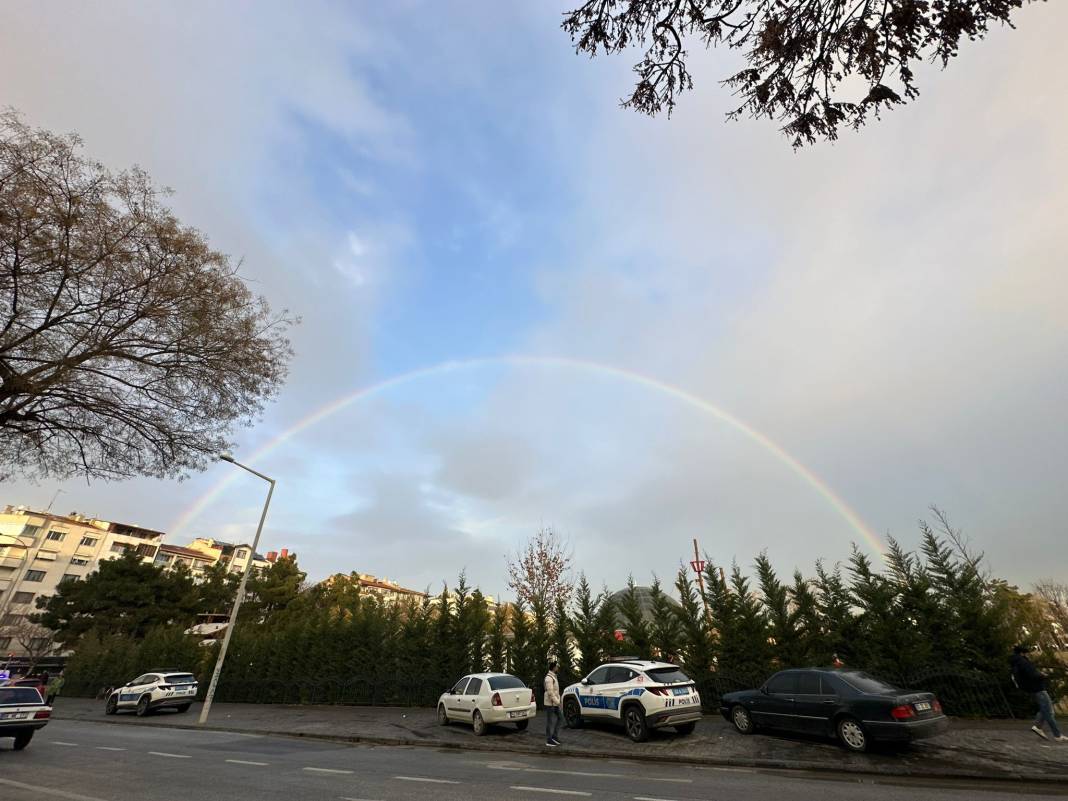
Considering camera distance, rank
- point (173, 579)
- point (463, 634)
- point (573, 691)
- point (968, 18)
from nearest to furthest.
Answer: point (968, 18), point (573, 691), point (463, 634), point (173, 579)

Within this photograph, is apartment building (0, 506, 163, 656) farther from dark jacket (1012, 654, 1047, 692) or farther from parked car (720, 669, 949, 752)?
dark jacket (1012, 654, 1047, 692)

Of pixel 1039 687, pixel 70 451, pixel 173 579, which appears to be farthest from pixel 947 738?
pixel 173 579

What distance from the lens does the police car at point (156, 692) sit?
22953 mm

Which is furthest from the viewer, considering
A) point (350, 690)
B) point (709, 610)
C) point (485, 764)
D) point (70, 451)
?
point (350, 690)

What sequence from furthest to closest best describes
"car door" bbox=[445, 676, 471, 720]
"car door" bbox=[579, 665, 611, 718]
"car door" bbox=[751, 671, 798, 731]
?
"car door" bbox=[445, 676, 471, 720], "car door" bbox=[579, 665, 611, 718], "car door" bbox=[751, 671, 798, 731]

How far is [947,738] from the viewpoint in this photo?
35.5ft

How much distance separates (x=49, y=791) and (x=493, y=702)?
30.7 feet

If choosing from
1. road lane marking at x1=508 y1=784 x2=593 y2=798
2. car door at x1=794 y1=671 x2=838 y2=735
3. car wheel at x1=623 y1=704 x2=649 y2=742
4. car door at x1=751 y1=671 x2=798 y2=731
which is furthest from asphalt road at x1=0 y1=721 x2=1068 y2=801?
car door at x1=751 y1=671 x2=798 y2=731

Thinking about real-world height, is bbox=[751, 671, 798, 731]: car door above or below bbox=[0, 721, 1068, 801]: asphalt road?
above

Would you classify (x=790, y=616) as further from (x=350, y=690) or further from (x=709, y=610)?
(x=350, y=690)

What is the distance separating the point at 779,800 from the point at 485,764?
20.4 feet

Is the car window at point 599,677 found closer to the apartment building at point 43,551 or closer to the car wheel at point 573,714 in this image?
the car wheel at point 573,714

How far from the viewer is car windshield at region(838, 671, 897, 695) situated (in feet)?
32.3

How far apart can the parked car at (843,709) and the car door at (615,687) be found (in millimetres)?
2884
